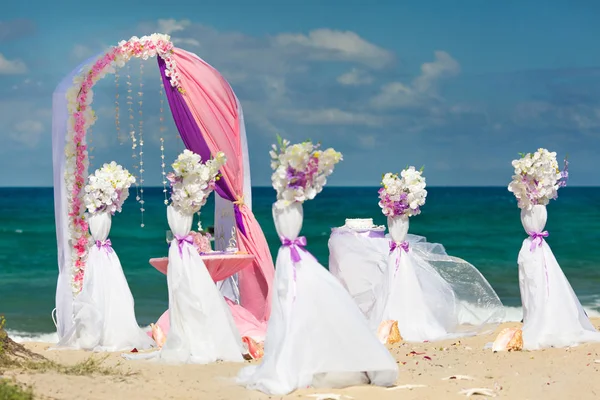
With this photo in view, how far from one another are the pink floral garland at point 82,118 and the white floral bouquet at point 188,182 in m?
1.79

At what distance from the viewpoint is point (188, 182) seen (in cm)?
1007

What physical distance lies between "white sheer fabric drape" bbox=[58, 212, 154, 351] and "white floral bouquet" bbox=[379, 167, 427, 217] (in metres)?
3.24

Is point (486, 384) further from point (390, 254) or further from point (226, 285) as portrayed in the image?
point (226, 285)

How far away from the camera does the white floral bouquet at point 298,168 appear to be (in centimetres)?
816

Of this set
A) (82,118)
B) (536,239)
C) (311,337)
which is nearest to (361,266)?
(536,239)

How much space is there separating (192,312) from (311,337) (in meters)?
2.25

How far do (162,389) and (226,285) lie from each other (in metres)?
4.37

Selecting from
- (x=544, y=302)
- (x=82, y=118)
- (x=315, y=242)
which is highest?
(x=82, y=118)

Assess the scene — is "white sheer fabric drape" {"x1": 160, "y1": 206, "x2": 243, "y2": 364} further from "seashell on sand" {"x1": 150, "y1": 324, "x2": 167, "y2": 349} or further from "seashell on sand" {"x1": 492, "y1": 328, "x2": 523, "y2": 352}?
"seashell on sand" {"x1": 492, "y1": 328, "x2": 523, "y2": 352}

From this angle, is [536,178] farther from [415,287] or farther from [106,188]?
[106,188]

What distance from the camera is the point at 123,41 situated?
11.8 m

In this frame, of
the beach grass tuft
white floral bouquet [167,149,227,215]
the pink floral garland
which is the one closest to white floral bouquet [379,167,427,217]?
white floral bouquet [167,149,227,215]

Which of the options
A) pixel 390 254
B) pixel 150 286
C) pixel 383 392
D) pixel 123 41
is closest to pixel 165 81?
pixel 123 41

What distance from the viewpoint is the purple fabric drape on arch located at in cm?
1157
